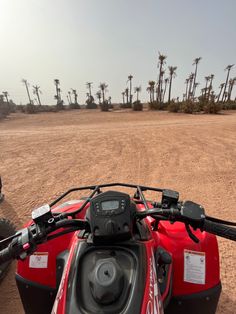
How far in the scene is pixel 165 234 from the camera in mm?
1843

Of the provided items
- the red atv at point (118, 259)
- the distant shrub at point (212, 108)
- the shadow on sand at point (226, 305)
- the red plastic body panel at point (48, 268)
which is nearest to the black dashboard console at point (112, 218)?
the red atv at point (118, 259)

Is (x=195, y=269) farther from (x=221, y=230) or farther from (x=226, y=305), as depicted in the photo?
(x=226, y=305)

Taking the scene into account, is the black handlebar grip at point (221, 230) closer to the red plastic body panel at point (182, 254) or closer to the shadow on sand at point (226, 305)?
the red plastic body panel at point (182, 254)

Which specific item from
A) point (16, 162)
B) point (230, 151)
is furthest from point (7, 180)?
point (230, 151)

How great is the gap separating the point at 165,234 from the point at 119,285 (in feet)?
3.05

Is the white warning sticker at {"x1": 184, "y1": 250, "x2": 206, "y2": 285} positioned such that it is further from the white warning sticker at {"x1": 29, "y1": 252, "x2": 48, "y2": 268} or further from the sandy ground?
the white warning sticker at {"x1": 29, "y1": 252, "x2": 48, "y2": 268}

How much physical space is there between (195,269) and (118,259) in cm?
89

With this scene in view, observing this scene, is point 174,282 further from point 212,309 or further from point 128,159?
point 128,159

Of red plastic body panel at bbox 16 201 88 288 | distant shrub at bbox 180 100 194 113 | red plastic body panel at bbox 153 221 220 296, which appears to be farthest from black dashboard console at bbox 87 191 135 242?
distant shrub at bbox 180 100 194 113

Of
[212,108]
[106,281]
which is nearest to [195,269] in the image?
[106,281]

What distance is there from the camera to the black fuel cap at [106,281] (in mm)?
967

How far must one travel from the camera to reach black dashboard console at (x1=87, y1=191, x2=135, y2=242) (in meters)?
1.15

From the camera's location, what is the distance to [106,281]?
3.25 ft

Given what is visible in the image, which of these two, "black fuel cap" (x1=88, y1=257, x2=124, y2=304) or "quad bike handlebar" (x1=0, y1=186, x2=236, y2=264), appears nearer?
"black fuel cap" (x1=88, y1=257, x2=124, y2=304)
